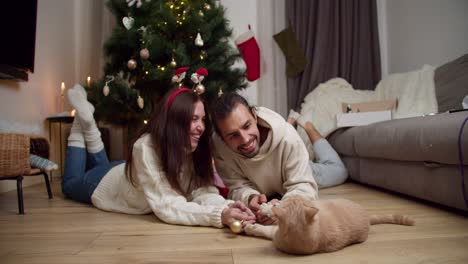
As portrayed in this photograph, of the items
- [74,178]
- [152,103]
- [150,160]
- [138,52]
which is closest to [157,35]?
[138,52]

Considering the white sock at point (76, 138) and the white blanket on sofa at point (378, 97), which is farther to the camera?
the white blanket on sofa at point (378, 97)

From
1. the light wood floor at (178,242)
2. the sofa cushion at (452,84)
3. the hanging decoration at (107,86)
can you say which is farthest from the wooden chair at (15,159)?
the sofa cushion at (452,84)

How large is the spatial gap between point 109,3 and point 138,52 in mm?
463

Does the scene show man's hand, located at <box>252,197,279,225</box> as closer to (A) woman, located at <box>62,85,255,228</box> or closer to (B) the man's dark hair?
(A) woman, located at <box>62,85,255,228</box>

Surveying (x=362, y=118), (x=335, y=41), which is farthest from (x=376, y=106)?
(x=335, y=41)

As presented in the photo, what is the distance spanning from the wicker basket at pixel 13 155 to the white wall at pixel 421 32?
2.72m

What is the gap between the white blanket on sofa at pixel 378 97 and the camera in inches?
83.4

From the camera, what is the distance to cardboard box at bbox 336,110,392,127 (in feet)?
6.79

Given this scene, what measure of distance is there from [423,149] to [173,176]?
990mm

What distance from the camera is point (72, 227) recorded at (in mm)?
1128

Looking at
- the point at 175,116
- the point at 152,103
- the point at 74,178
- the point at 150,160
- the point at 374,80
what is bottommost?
the point at 74,178

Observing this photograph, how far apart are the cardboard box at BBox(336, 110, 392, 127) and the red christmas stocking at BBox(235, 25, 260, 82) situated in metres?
1.14

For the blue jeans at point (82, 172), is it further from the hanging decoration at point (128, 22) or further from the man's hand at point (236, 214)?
the hanging decoration at point (128, 22)

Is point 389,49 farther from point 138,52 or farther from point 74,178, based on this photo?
point 74,178
